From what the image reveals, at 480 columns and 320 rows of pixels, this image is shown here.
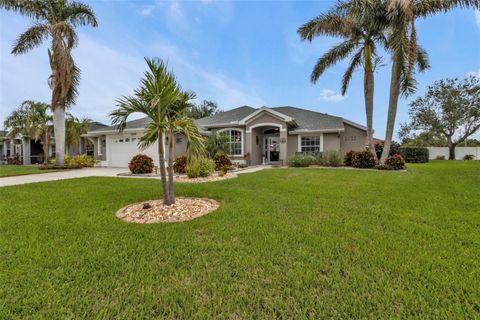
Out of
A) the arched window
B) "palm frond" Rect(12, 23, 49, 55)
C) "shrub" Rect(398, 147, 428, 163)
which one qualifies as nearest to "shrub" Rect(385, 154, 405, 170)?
the arched window

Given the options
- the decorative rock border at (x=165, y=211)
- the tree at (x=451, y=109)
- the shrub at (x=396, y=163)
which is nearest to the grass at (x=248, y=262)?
the decorative rock border at (x=165, y=211)

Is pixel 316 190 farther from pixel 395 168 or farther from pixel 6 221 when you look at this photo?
pixel 395 168

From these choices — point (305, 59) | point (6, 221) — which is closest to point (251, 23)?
point (305, 59)

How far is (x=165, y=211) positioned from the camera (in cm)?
551

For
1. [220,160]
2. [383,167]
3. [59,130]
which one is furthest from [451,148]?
[59,130]

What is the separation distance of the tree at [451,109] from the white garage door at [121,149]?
35.1 m

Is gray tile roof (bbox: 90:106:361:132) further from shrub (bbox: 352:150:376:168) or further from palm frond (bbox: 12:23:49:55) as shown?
palm frond (bbox: 12:23:49:55)

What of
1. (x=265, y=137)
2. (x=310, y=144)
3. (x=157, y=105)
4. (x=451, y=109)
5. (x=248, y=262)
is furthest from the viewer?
(x=451, y=109)

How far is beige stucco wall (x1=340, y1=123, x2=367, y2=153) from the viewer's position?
17.8m

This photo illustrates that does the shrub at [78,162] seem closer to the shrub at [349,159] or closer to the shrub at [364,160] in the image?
the shrub at [349,159]

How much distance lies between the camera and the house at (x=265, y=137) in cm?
1708

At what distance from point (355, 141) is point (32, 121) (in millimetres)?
26227

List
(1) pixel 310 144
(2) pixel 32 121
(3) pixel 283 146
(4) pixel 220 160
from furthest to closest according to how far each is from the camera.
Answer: (2) pixel 32 121 < (1) pixel 310 144 < (3) pixel 283 146 < (4) pixel 220 160

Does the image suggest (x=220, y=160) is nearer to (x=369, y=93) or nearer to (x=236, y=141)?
(x=236, y=141)
